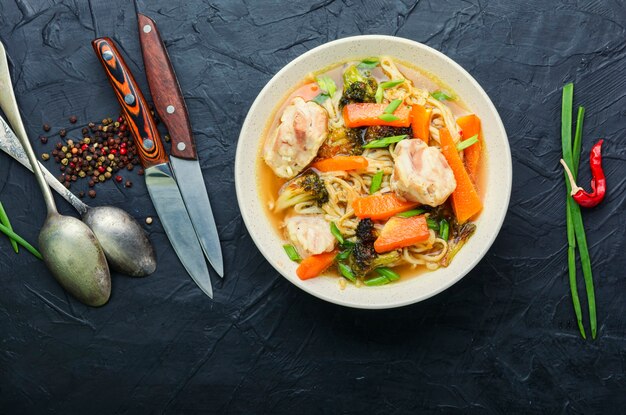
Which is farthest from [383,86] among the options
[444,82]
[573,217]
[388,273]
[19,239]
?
[19,239]

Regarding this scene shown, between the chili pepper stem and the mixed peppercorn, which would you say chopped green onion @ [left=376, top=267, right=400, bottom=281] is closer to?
the chili pepper stem

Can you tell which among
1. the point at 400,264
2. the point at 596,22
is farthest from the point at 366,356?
the point at 596,22

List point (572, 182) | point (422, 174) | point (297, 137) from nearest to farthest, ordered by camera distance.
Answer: point (422, 174) → point (297, 137) → point (572, 182)

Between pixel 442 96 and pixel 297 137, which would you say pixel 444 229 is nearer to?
pixel 442 96

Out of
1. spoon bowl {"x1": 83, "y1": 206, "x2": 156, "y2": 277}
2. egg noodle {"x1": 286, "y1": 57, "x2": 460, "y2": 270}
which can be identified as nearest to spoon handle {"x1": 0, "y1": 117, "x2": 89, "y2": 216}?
spoon bowl {"x1": 83, "y1": 206, "x2": 156, "y2": 277}

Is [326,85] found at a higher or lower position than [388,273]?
higher

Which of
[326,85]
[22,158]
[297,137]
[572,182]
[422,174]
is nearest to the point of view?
[422,174]

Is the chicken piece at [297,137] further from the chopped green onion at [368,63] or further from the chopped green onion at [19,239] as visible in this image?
the chopped green onion at [19,239]
